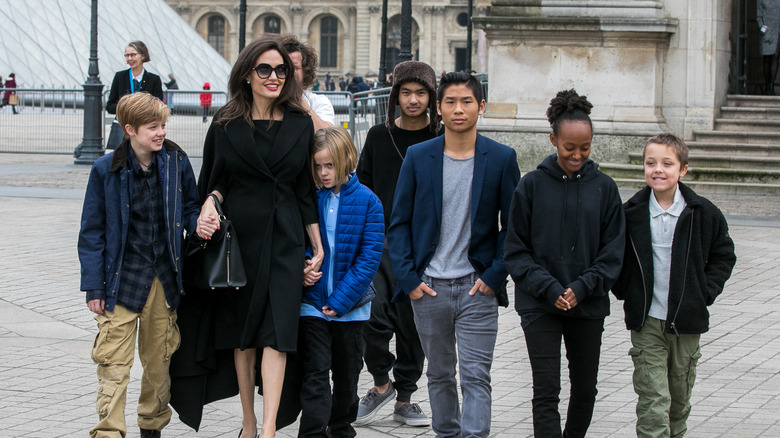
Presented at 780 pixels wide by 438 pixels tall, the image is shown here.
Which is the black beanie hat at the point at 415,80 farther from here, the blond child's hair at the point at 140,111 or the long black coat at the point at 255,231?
the blond child's hair at the point at 140,111

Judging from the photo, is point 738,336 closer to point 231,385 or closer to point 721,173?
point 231,385

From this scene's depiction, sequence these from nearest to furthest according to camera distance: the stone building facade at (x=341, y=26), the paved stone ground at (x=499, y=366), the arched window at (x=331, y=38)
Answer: the paved stone ground at (x=499, y=366)
the stone building facade at (x=341, y=26)
the arched window at (x=331, y=38)

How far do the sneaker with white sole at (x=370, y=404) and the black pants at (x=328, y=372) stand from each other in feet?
1.63

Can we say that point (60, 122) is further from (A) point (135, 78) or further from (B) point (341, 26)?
(B) point (341, 26)

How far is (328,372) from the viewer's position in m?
4.77

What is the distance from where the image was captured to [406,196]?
4695mm

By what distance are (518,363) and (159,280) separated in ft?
8.17

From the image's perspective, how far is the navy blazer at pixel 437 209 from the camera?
459 centimetres

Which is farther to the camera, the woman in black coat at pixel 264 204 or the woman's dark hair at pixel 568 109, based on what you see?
the woman in black coat at pixel 264 204

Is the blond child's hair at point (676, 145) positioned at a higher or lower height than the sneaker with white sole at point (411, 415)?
higher

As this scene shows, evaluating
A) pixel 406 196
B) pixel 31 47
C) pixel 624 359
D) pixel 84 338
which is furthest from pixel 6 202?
pixel 31 47

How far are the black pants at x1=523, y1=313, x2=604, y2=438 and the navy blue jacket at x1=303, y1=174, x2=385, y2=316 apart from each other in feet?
2.29

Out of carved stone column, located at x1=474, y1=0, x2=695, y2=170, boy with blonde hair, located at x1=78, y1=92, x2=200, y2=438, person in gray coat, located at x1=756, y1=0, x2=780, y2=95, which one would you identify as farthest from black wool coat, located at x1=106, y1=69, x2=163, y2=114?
person in gray coat, located at x1=756, y1=0, x2=780, y2=95

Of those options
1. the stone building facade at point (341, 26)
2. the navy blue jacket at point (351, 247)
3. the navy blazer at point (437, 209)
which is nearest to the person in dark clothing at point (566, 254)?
the navy blazer at point (437, 209)
